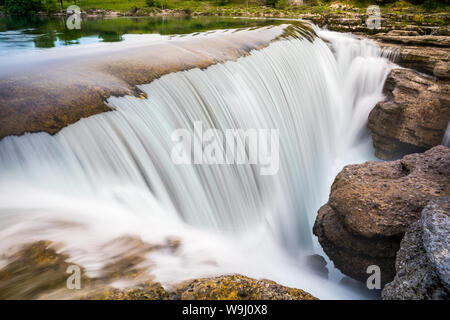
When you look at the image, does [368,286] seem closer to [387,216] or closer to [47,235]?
[387,216]

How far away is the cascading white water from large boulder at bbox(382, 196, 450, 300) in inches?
64.0

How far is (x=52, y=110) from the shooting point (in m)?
3.60

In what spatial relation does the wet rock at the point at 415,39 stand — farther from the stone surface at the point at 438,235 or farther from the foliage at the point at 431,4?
the foliage at the point at 431,4

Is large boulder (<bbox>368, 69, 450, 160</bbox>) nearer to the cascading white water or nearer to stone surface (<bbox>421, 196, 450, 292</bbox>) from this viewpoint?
the cascading white water

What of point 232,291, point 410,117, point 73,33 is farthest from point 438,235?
point 73,33

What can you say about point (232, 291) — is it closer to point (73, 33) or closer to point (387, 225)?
point (387, 225)

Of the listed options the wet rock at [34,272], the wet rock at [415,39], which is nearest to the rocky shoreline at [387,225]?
the wet rock at [34,272]

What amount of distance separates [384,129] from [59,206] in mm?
8206

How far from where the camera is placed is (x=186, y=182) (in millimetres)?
4219

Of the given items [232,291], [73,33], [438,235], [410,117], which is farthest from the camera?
[73,33]

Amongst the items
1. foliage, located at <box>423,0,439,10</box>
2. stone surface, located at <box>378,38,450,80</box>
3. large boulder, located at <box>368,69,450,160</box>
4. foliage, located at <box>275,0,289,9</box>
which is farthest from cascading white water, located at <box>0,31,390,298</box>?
foliage, located at <box>275,0,289,9</box>

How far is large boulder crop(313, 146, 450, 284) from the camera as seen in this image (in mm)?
3670

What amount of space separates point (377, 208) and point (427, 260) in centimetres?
131
